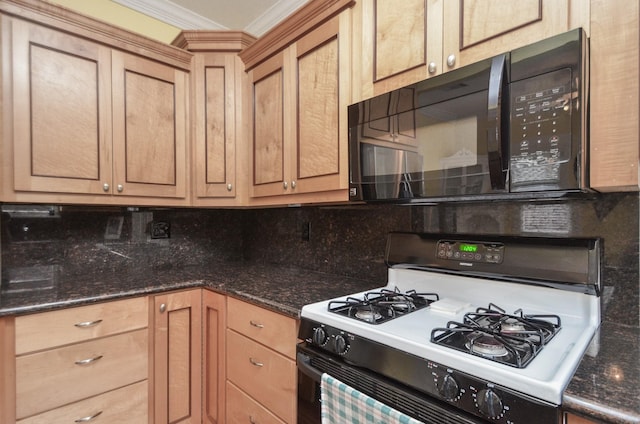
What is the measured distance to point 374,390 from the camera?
883mm

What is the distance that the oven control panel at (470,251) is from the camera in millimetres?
1170

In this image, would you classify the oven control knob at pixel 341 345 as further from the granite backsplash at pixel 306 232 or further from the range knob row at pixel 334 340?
the granite backsplash at pixel 306 232

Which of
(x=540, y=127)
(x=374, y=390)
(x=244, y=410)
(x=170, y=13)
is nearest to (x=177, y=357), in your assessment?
(x=244, y=410)

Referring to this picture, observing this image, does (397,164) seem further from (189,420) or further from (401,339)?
(189,420)

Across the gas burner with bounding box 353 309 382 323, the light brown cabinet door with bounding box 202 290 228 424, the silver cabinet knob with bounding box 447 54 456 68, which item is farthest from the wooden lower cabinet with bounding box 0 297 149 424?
the silver cabinet knob with bounding box 447 54 456 68

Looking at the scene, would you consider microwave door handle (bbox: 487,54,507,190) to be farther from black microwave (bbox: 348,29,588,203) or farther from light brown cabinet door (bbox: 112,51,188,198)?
light brown cabinet door (bbox: 112,51,188,198)

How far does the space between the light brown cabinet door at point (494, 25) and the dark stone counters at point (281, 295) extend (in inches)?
32.0

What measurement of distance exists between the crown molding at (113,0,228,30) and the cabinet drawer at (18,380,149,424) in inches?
84.6

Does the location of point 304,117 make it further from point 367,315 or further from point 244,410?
point 244,410

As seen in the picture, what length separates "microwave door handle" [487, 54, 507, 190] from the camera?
0.93 meters

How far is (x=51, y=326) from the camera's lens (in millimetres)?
1332

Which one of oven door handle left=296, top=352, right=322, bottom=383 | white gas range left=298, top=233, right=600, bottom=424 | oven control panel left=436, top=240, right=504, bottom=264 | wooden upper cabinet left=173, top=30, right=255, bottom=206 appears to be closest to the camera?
white gas range left=298, top=233, right=600, bottom=424

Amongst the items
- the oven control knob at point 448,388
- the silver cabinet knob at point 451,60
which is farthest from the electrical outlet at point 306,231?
the oven control knob at point 448,388

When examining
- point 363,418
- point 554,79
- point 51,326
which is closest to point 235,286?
point 51,326
